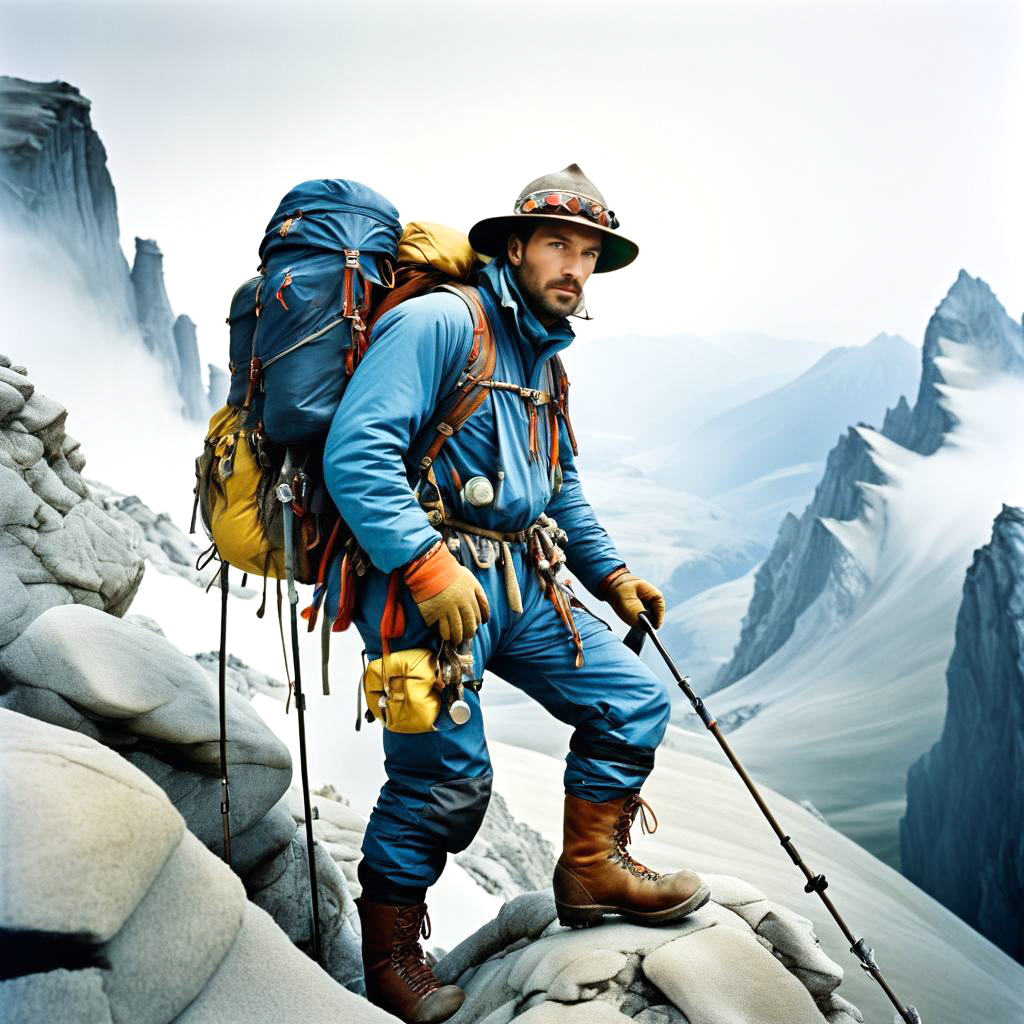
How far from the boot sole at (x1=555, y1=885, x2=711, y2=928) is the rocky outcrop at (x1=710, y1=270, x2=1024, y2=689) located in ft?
27.4

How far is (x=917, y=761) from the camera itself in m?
8.77

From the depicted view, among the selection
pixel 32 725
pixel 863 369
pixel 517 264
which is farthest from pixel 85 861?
pixel 863 369

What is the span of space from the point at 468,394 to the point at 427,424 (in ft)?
0.42

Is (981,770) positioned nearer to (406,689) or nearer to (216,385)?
(406,689)

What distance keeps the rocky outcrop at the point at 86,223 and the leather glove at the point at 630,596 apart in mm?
8049

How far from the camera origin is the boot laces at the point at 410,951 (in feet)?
8.55

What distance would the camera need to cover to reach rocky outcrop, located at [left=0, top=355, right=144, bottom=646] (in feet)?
10.4

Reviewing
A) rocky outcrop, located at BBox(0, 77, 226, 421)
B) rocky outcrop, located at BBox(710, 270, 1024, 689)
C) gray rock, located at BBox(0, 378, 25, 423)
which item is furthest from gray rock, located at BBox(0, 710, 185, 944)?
rocky outcrop, located at BBox(710, 270, 1024, 689)

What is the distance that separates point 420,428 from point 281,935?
1250mm

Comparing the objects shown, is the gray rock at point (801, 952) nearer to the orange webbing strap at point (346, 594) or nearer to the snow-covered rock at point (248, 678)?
the orange webbing strap at point (346, 594)

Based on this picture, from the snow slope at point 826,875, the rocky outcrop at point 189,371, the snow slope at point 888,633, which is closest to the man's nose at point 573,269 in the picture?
the snow slope at point 826,875

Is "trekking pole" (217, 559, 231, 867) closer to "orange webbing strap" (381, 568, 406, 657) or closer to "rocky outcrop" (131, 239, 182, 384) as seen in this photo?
"orange webbing strap" (381, 568, 406, 657)

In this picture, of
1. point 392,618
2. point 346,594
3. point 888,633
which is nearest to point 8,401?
point 346,594

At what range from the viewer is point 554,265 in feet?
8.55
